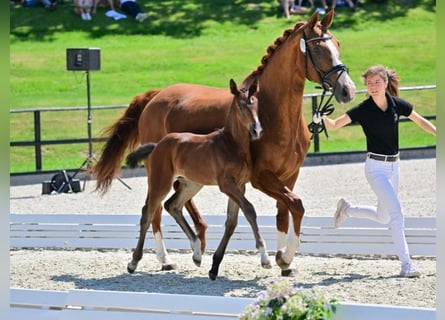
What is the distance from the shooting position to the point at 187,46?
27328mm

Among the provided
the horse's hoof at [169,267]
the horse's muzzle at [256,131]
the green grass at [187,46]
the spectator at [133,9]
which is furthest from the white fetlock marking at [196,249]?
the spectator at [133,9]

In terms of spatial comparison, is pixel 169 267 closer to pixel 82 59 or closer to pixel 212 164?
pixel 212 164

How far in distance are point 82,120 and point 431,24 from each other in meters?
13.0

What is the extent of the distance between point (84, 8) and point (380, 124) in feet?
71.1

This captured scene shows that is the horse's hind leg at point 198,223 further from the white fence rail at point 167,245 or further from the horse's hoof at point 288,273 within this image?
the horse's hoof at point 288,273

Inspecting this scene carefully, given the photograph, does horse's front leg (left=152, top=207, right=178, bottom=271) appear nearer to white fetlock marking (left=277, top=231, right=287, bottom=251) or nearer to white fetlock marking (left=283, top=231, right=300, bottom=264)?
white fetlock marking (left=277, top=231, right=287, bottom=251)

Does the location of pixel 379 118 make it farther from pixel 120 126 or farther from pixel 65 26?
pixel 65 26

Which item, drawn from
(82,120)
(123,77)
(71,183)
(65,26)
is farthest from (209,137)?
(65,26)

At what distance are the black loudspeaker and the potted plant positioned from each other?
38.5 feet

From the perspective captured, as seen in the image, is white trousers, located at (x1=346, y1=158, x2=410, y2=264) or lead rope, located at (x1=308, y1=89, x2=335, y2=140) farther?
lead rope, located at (x1=308, y1=89, x2=335, y2=140)

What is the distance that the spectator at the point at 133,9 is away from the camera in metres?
28.9

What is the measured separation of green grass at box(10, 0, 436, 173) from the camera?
77.8 feet

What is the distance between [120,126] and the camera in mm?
9703

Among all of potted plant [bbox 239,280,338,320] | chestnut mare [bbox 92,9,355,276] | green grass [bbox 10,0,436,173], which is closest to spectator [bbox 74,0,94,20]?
green grass [bbox 10,0,436,173]
